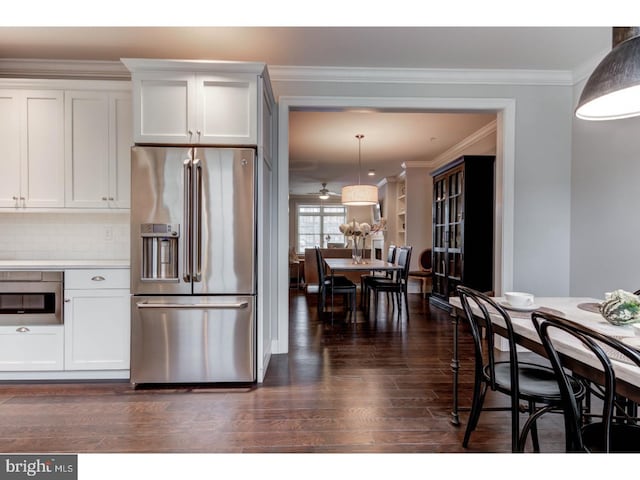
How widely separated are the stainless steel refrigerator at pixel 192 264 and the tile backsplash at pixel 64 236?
709 millimetres

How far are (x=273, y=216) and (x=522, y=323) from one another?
2.27m

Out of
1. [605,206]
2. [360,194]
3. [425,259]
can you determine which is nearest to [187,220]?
[605,206]

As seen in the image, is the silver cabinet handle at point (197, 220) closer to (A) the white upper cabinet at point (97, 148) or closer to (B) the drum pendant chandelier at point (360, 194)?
(A) the white upper cabinet at point (97, 148)

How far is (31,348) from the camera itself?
261 cm

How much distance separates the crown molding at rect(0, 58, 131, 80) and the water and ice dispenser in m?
1.65

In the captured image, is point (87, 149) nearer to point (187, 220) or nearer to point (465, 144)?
point (187, 220)

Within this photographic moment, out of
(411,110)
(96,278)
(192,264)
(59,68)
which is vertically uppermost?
(59,68)

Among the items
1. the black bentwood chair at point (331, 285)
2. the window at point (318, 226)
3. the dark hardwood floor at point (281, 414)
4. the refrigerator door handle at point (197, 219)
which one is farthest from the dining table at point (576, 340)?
the window at point (318, 226)

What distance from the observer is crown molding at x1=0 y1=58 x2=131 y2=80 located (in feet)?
10.1

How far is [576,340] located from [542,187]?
2.58m
